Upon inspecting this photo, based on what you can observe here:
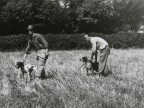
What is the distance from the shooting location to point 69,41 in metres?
27.5

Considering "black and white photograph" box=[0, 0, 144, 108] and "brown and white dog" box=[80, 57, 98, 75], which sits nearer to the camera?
"black and white photograph" box=[0, 0, 144, 108]

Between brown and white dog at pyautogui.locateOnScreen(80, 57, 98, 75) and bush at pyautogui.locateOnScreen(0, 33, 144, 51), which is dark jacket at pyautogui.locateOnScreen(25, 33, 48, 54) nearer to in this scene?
Answer: brown and white dog at pyautogui.locateOnScreen(80, 57, 98, 75)

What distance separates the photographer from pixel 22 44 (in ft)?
84.0

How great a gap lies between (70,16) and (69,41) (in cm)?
1850

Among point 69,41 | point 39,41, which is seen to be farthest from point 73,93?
point 69,41

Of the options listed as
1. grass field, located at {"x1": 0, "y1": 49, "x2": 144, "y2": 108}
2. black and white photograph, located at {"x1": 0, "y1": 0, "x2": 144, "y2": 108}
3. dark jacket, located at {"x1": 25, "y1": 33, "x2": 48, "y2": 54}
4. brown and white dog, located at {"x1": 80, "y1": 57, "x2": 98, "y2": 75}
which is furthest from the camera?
brown and white dog, located at {"x1": 80, "y1": 57, "x2": 98, "y2": 75}

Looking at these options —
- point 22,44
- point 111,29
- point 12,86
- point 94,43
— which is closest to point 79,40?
point 22,44

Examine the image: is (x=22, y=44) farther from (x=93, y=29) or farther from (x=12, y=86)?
(x=93, y=29)

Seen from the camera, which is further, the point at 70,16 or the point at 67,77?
the point at 70,16

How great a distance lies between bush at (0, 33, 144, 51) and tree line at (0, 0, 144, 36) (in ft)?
31.4

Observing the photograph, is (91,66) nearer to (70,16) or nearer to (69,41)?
(69,41)

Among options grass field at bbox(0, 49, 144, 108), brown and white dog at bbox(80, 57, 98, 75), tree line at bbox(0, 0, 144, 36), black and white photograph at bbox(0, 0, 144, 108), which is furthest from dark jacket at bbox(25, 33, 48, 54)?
tree line at bbox(0, 0, 144, 36)

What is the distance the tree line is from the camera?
35.4 metres

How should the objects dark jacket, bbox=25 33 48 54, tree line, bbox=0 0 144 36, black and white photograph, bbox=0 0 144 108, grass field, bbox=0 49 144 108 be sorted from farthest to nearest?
tree line, bbox=0 0 144 36, dark jacket, bbox=25 33 48 54, black and white photograph, bbox=0 0 144 108, grass field, bbox=0 49 144 108
